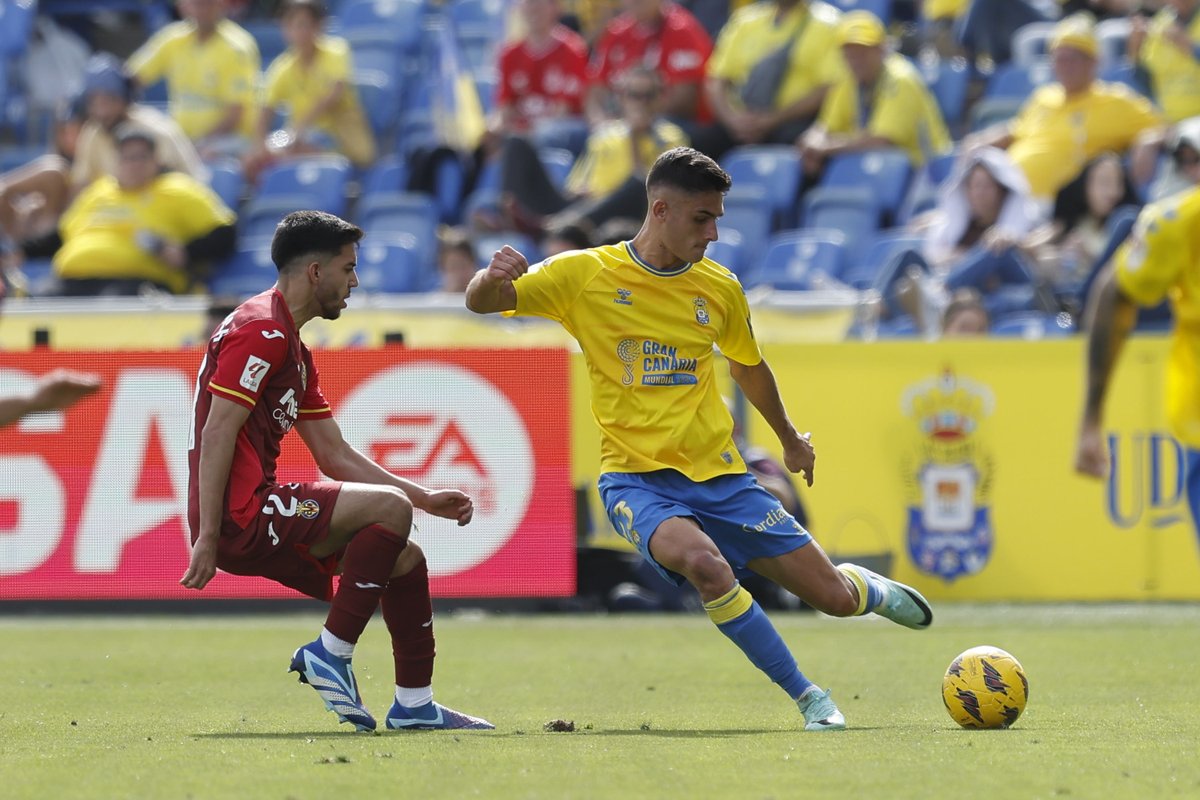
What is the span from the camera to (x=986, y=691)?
6.64 m

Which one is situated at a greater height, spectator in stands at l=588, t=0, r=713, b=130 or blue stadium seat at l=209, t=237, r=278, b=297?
spectator in stands at l=588, t=0, r=713, b=130

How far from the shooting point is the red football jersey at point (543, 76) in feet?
57.0

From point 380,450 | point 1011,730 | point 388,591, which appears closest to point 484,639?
point 380,450

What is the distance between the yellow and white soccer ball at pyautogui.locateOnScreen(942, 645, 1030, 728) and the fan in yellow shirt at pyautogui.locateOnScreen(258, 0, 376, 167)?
1207 cm

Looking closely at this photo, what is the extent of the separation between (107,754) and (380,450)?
6931 millimetres

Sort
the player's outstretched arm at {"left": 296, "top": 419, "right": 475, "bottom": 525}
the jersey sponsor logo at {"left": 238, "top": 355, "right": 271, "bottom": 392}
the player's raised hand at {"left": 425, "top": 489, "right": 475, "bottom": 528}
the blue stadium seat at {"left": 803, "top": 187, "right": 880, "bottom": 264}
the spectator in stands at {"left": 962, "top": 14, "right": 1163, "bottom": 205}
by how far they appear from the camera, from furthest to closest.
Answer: the blue stadium seat at {"left": 803, "top": 187, "right": 880, "bottom": 264}
the spectator in stands at {"left": 962, "top": 14, "right": 1163, "bottom": 205}
the player's outstretched arm at {"left": 296, "top": 419, "right": 475, "bottom": 525}
the player's raised hand at {"left": 425, "top": 489, "right": 475, "bottom": 528}
the jersey sponsor logo at {"left": 238, "top": 355, "right": 271, "bottom": 392}

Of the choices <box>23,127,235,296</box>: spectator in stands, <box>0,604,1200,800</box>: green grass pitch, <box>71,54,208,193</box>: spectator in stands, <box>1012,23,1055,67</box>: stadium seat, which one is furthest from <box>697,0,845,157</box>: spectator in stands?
<box>0,604,1200,800</box>: green grass pitch

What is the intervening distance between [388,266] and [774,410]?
8313mm

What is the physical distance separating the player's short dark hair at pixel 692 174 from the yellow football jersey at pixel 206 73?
11699 millimetres

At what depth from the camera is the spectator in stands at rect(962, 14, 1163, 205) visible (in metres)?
14.3

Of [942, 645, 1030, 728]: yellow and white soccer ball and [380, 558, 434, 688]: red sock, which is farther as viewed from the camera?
[380, 558, 434, 688]: red sock

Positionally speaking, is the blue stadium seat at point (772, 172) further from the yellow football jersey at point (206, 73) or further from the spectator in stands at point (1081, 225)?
the yellow football jersey at point (206, 73)

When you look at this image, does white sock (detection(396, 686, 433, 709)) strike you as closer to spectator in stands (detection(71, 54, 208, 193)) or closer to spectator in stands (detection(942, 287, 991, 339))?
spectator in stands (detection(942, 287, 991, 339))

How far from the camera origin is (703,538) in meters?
6.91
